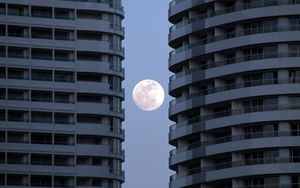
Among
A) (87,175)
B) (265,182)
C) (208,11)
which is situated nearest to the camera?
(265,182)

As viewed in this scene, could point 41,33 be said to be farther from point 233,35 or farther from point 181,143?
point 233,35

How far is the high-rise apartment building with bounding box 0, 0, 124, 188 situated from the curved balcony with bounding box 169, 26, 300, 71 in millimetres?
24423

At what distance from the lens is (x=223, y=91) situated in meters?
162

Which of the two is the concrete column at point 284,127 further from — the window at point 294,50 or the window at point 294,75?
the window at point 294,50

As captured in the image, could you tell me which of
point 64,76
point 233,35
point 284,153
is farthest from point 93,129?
point 284,153

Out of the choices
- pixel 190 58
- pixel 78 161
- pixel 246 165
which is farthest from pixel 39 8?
pixel 246 165

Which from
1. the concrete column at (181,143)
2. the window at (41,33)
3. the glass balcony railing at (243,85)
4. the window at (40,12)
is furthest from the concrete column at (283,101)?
the window at (40,12)

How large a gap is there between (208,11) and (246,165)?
74.4ft

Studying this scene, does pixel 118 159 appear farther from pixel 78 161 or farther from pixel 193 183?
pixel 193 183

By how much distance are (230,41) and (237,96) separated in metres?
7.51

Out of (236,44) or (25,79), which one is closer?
A: (236,44)

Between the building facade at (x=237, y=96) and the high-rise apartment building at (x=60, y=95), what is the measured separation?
81.7 feet

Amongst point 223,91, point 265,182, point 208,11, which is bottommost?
point 265,182

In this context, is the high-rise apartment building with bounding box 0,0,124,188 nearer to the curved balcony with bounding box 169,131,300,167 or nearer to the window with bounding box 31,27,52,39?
the window with bounding box 31,27,52,39
